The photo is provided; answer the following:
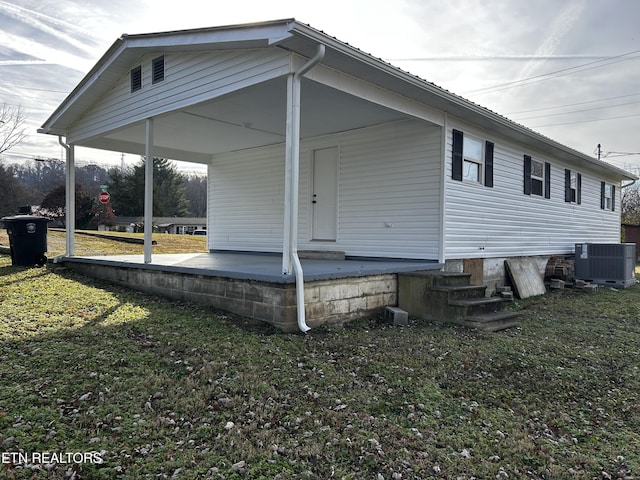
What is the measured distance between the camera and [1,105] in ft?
78.2

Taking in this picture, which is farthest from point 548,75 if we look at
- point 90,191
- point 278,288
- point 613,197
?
point 90,191

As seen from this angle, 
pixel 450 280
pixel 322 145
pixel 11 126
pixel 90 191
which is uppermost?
pixel 11 126

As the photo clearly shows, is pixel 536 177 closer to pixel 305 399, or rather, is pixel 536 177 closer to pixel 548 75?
pixel 305 399

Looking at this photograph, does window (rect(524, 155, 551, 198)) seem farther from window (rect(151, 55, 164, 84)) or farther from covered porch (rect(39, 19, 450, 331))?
window (rect(151, 55, 164, 84))

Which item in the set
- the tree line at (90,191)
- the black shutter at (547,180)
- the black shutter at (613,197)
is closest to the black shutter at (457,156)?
the black shutter at (547,180)

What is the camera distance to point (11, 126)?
24484 millimetres

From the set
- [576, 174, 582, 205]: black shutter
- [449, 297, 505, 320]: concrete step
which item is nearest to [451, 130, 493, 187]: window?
[449, 297, 505, 320]: concrete step

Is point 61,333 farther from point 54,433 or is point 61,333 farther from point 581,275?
point 581,275

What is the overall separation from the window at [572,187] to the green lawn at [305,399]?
6.52m

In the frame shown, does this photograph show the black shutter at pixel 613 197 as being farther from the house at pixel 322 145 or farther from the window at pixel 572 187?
the house at pixel 322 145

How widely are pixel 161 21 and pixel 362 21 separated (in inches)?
157

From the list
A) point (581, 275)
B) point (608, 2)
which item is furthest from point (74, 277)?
point (608, 2)

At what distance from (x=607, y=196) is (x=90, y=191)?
112 feet

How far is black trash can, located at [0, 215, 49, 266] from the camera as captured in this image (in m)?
7.98
